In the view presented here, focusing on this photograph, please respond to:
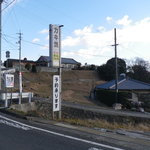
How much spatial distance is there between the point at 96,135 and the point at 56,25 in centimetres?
722

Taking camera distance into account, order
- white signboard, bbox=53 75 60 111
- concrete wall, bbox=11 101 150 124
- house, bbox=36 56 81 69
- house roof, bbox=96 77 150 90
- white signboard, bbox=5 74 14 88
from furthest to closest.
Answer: house, bbox=36 56 81 69
house roof, bbox=96 77 150 90
concrete wall, bbox=11 101 150 124
white signboard, bbox=5 74 14 88
white signboard, bbox=53 75 60 111

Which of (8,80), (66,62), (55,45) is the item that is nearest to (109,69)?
(66,62)

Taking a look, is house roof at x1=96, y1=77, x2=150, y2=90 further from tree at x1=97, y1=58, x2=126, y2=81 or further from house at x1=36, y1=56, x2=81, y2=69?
house at x1=36, y1=56, x2=81, y2=69

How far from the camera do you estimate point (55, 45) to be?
50.3ft

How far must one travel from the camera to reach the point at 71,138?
9.43 m

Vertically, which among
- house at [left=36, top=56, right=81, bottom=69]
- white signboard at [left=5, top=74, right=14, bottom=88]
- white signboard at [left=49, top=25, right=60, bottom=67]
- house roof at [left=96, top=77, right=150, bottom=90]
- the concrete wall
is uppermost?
house at [left=36, top=56, right=81, bottom=69]

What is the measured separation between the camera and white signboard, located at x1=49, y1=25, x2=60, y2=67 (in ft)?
49.5

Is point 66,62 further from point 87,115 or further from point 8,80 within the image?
point 8,80

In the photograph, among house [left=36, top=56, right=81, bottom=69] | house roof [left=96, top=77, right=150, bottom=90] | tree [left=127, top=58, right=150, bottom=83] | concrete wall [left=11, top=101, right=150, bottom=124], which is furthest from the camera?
house [left=36, top=56, right=81, bottom=69]

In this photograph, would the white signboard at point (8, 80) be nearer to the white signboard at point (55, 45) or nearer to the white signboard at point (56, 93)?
the white signboard at point (55, 45)

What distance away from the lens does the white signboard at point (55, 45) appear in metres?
15.1

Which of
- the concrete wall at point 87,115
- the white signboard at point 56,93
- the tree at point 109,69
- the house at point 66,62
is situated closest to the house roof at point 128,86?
the concrete wall at point 87,115

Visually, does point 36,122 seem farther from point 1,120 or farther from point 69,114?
point 69,114

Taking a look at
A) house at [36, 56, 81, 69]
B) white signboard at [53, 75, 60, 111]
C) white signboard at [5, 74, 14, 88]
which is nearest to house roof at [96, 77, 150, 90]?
white signboard at [5, 74, 14, 88]
